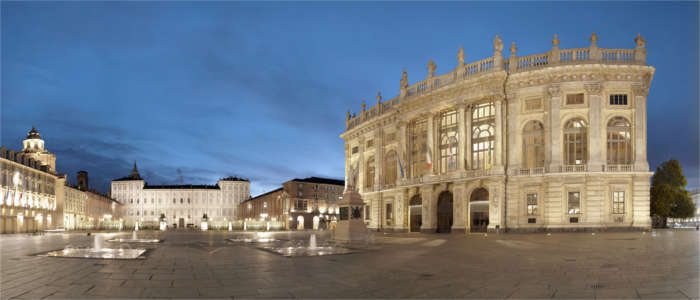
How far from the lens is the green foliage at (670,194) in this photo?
61188 millimetres

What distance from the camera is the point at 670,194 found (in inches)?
2413

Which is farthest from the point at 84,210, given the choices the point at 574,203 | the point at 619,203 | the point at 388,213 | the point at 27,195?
the point at 619,203

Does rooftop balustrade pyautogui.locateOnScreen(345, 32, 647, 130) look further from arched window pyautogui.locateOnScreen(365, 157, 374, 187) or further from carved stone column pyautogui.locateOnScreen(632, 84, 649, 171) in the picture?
arched window pyautogui.locateOnScreen(365, 157, 374, 187)

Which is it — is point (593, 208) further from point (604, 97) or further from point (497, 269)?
point (497, 269)

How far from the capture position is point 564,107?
44.2 m

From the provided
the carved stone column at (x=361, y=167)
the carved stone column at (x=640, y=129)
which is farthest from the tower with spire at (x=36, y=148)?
the carved stone column at (x=640, y=129)

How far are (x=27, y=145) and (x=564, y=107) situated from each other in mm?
119810

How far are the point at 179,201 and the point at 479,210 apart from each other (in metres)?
144

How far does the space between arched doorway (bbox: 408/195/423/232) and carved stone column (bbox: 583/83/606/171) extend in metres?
20.6

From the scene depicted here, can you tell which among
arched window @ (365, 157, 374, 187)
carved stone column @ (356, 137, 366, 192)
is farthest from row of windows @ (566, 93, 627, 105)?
carved stone column @ (356, 137, 366, 192)

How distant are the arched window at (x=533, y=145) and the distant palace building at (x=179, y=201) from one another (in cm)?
13717

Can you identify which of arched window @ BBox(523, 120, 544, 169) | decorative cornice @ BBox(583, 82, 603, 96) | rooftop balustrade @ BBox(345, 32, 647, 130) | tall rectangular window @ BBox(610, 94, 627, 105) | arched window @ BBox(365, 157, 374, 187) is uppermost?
rooftop balustrade @ BBox(345, 32, 647, 130)

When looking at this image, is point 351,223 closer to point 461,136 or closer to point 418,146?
point 461,136

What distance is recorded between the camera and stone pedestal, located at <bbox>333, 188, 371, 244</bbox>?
29.8 meters
